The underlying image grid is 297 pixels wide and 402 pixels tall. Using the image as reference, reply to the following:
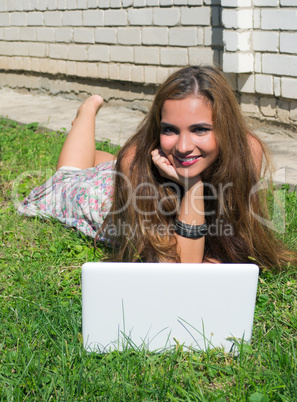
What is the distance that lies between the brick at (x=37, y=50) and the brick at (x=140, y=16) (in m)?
2.08

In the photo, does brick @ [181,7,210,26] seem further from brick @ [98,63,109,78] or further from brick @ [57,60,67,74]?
Answer: brick @ [57,60,67,74]

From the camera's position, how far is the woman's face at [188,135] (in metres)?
2.41

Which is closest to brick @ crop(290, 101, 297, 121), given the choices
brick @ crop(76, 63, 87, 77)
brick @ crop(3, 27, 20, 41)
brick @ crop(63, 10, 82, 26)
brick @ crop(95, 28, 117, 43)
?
brick @ crop(95, 28, 117, 43)

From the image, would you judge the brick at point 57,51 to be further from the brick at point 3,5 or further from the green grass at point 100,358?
the green grass at point 100,358

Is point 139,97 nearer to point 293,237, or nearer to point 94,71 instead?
point 94,71

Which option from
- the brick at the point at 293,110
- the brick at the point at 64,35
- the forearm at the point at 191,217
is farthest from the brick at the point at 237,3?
the forearm at the point at 191,217

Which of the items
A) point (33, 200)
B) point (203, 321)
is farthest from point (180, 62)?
point (203, 321)

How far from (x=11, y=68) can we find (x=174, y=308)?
26.6 feet

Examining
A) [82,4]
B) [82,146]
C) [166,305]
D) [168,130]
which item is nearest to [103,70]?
[82,4]

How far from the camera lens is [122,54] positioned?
23.7ft

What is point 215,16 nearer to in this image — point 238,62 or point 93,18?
point 238,62

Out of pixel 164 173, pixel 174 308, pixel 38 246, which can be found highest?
pixel 164 173

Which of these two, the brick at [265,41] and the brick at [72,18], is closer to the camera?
the brick at [265,41]

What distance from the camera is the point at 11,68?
9391 mm
